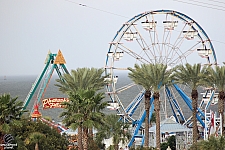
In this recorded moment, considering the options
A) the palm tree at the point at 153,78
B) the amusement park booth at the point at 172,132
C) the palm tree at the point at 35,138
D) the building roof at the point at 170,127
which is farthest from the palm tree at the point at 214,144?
the building roof at the point at 170,127

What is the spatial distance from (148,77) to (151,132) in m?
13.2

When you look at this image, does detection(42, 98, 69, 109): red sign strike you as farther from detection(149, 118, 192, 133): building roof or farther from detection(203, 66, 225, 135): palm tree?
detection(203, 66, 225, 135): palm tree

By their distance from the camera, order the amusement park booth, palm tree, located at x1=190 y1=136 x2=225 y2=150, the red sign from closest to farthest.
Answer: palm tree, located at x1=190 y1=136 x2=225 y2=150
the amusement park booth
the red sign

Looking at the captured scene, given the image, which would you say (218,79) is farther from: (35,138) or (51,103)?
(51,103)

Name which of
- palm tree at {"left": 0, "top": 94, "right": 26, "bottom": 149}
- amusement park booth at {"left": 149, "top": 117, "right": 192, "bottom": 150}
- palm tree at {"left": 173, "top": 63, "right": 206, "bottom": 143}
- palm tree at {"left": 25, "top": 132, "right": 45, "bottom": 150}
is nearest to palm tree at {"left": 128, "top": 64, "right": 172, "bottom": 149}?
palm tree at {"left": 173, "top": 63, "right": 206, "bottom": 143}

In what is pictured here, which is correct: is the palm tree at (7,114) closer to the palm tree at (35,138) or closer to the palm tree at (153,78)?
the palm tree at (35,138)

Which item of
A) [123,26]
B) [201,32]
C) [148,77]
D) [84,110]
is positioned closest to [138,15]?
[123,26]

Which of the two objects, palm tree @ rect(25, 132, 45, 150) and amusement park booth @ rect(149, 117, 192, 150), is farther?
amusement park booth @ rect(149, 117, 192, 150)

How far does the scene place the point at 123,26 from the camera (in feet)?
181

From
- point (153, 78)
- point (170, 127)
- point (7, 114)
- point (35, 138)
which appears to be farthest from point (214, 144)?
point (170, 127)

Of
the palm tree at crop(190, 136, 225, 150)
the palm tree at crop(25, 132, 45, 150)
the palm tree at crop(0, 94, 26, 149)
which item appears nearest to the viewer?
the palm tree at crop(0, 94, 26, 149)

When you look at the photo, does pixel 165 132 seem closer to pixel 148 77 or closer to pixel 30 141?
pixel 148 77

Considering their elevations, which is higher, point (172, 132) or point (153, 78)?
point (153, 78)

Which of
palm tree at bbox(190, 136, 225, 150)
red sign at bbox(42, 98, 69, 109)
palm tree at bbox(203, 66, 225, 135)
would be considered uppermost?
palm tree at bbox(203, 66, 225, 135)
